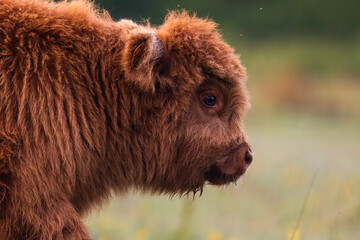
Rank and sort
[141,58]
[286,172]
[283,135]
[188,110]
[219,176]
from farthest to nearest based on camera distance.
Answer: [283,135] < [286,172] < [219,176] < [188,110] < [141,58]

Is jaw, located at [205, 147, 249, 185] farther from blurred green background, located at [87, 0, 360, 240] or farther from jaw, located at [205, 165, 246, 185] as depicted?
blurred green background, located at [87, 0, 360, 240]

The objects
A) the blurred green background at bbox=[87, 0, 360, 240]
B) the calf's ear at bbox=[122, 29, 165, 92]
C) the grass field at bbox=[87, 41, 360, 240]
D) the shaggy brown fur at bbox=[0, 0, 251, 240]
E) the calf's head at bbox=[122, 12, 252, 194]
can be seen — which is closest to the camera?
the shaggy brown fur at bbox=[0, 0, 251, 240]

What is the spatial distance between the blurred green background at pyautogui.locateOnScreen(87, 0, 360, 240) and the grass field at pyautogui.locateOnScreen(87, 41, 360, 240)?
0.08 feet

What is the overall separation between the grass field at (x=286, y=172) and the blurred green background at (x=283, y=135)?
2cm

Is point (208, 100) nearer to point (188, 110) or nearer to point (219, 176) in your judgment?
point (188, 110)

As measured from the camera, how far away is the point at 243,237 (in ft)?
22.0

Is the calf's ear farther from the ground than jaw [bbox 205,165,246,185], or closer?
farther from the ground

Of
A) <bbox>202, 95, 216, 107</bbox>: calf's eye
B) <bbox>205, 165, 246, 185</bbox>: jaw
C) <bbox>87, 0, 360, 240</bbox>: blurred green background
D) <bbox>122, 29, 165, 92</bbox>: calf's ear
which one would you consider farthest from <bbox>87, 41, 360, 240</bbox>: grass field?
<bbox>122, 29, 165, 92</bbox>: calf's ear

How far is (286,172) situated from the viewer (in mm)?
10320

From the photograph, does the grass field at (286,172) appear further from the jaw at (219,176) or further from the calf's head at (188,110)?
the calf's head at (188,110)

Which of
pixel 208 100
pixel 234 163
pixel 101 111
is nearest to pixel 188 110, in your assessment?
pixel 208 100

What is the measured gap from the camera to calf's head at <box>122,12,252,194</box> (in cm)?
435

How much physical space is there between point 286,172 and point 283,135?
347 cm

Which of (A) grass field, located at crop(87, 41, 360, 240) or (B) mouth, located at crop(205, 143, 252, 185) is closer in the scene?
(B) mouth, located at crop(205, 143, 252, 185)
